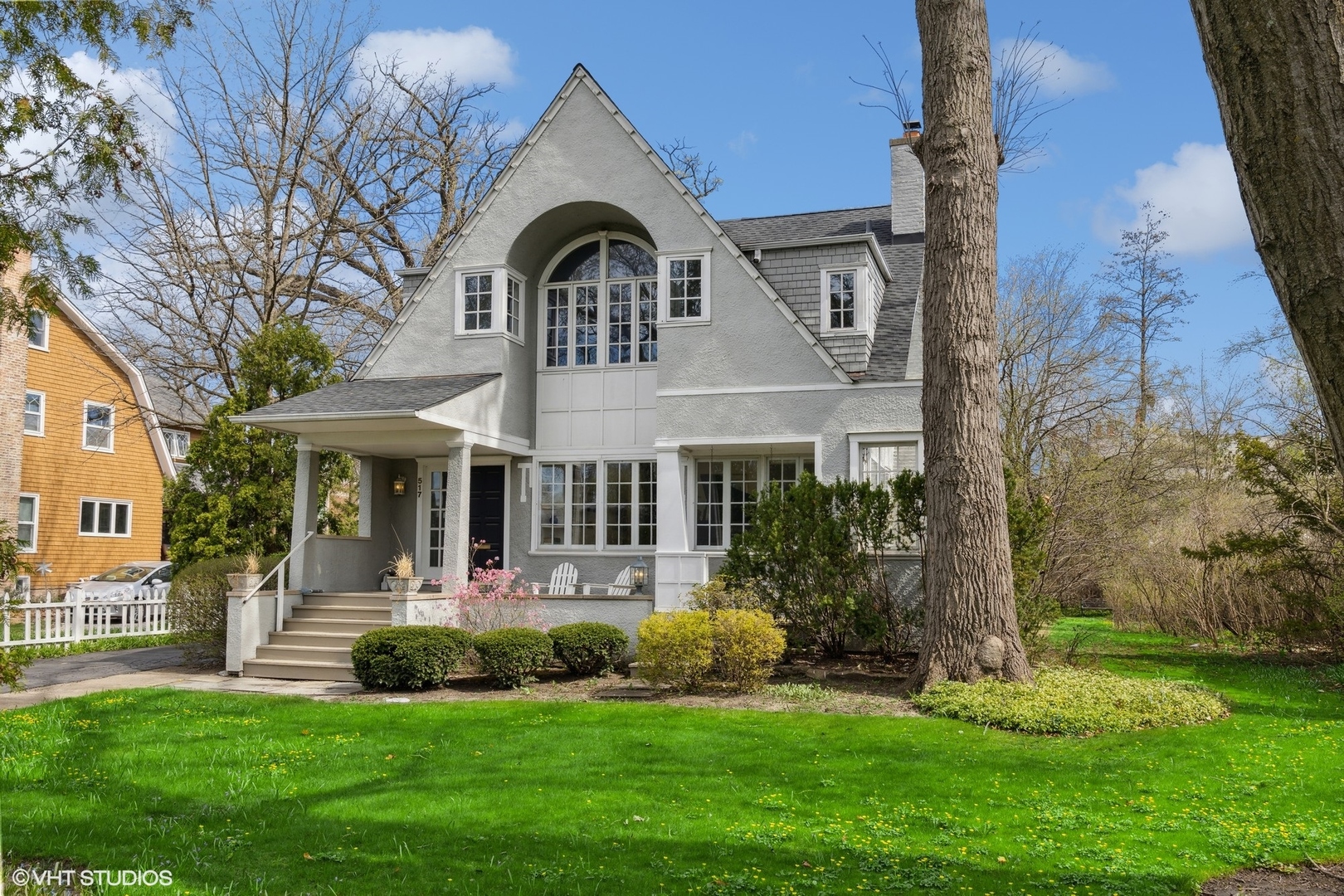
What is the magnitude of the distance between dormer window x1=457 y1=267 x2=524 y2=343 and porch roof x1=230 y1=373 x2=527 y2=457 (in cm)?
85

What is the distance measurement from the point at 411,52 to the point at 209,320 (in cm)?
985

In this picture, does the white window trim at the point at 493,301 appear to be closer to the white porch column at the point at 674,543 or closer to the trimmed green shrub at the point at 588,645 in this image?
the white porch column at the point at 674,543

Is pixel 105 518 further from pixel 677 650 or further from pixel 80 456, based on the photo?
pixel 677 650

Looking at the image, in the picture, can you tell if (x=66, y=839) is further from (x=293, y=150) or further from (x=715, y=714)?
(x=293, y=150)

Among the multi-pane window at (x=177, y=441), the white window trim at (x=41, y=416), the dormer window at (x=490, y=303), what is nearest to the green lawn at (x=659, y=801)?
the dormer window at (x=490, y=303)

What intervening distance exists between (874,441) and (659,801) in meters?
8.76

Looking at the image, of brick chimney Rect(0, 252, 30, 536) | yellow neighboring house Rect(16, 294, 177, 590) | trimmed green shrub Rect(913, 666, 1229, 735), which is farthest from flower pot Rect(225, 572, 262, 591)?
brick chimney Rect(0, 252, 30, 536)

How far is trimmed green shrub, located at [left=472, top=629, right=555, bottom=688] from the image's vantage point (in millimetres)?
12375

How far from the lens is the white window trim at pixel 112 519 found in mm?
28938

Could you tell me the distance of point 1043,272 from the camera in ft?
83.3

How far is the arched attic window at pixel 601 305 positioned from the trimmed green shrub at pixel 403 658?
248 inches

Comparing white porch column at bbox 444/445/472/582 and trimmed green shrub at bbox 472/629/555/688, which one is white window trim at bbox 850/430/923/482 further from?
white porch column at bbox 444/445/472/582

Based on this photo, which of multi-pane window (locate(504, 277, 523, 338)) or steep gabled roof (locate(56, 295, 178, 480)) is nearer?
multi-pane window (locate(504, 277, 523, 338))

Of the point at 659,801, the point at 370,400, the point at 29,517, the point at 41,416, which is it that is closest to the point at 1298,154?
the point at 659,801
